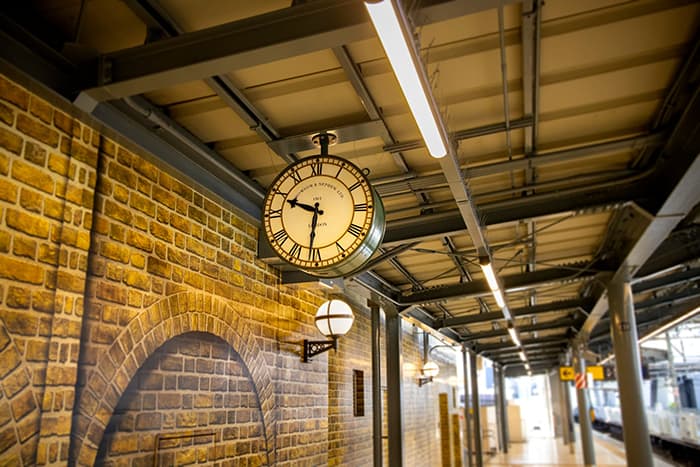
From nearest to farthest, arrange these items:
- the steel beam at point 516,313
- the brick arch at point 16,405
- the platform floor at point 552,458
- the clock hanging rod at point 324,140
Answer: the brick arch at point 16,405
the clock hanging rod at point 324,140
the steel beam at point 516,313
the platform floor at point 552,458

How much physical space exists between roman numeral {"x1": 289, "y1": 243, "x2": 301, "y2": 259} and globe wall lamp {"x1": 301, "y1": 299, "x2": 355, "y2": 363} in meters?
2.01

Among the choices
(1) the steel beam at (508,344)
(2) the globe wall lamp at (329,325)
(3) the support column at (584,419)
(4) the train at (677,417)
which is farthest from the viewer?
(1) the steel beam at (508,344)

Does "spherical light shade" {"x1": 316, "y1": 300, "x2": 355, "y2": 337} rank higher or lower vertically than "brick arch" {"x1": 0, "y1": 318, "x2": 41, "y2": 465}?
higher

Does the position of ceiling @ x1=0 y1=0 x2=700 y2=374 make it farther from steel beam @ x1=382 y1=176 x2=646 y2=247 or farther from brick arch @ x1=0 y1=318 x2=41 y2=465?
brick arch @ x1=0 y1=318 x2=41 y2=465

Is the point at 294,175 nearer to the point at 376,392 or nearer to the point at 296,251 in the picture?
the point at 296,251

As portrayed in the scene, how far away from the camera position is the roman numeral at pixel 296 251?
10.6 ft

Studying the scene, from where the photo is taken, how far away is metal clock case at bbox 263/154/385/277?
3.11 metres

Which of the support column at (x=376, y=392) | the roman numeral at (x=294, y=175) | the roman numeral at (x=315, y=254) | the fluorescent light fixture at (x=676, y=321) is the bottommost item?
the support column at (x=376, y=392)

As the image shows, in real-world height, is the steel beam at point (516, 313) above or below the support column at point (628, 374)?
above

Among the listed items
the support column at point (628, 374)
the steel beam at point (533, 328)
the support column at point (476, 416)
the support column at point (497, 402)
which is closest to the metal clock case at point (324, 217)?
the support column at point (628, 374)

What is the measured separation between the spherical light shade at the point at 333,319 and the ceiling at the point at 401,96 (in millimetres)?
573

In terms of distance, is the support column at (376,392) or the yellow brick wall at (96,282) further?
the support column at (376,392)

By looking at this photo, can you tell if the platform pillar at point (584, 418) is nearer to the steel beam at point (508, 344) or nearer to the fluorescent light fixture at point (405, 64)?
the steel beam at point (508, 344)

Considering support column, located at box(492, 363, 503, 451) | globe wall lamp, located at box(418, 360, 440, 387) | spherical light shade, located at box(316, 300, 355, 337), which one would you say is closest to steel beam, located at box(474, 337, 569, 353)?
support column, located at box(492, 363, 503, 451)
